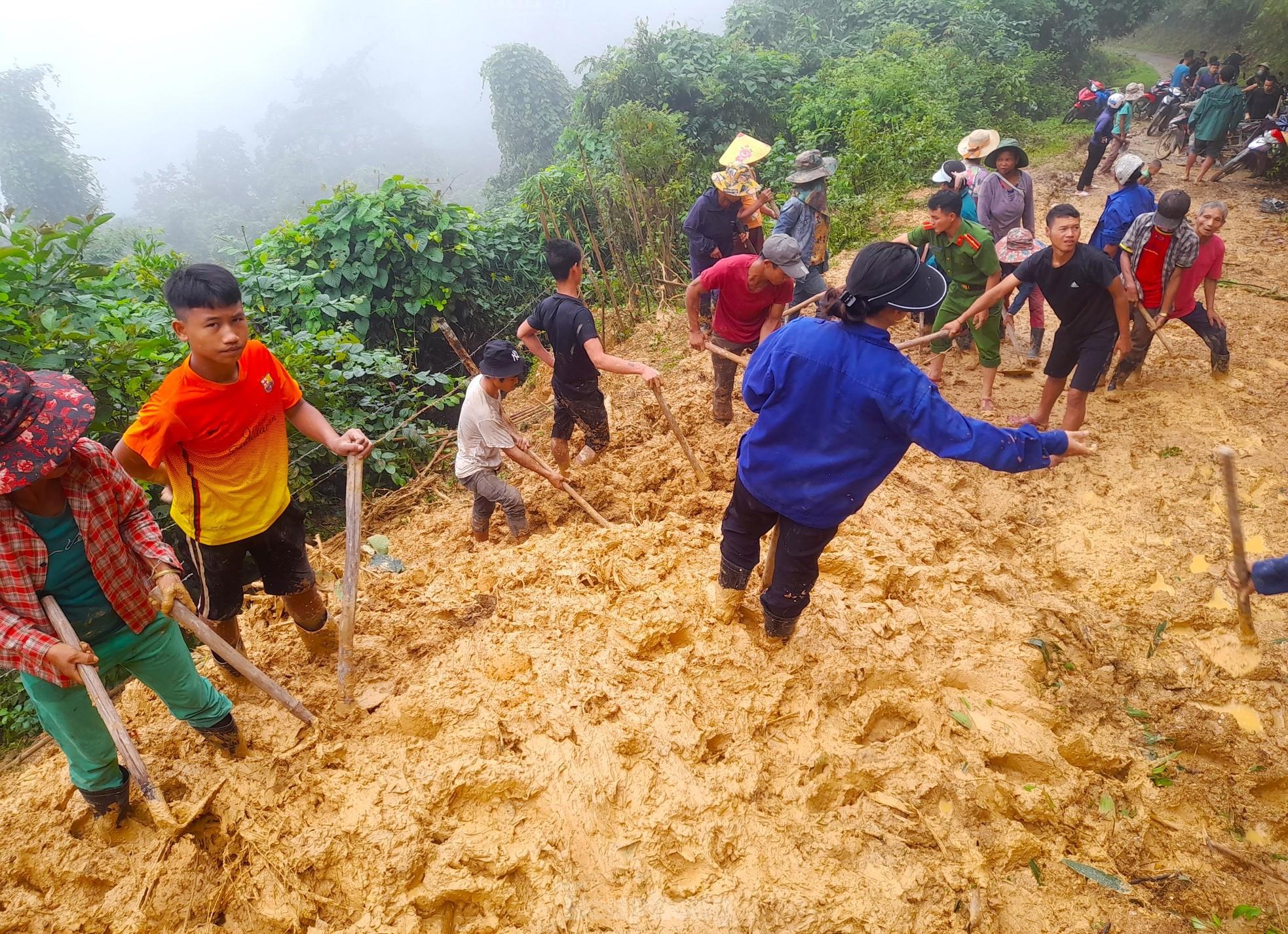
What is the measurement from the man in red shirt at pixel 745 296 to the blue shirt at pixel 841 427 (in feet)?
6.01

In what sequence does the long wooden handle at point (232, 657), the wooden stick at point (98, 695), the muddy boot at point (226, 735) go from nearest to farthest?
the wooden stick at point (98, 695) < the long wooden handle at point (232, 657) < the muddy boot at point (226, 735)

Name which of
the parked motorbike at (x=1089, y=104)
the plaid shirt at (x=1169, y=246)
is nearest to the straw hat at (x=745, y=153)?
the plaid shirt at (x=1169, y=246)

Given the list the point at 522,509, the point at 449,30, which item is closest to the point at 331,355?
the point at 522,509

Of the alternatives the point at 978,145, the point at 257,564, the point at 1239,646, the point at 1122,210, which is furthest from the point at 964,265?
the point at 257,564

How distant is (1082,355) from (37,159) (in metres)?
46.5

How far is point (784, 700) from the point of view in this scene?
266 centimetres

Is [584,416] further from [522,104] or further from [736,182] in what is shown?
[522,104]

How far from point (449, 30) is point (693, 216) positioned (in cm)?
11647

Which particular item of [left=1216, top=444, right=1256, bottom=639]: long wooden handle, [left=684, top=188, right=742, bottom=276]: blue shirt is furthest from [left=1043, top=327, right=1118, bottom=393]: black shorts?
[left=684, top=188, right=742, bottom=276]: blue shirt

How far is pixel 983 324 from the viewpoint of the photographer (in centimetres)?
462

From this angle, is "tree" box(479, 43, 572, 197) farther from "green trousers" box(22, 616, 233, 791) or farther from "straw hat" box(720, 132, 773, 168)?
"green trousers" box(22, 616, 233, 791)

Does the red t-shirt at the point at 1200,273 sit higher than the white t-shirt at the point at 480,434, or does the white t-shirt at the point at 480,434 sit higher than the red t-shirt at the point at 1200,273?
the white t-shirt at the point at 480,434

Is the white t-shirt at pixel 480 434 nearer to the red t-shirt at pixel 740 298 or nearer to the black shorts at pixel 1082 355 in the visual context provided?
the red t-shirt at pixel 740 298

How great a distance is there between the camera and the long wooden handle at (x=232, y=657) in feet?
7.18
